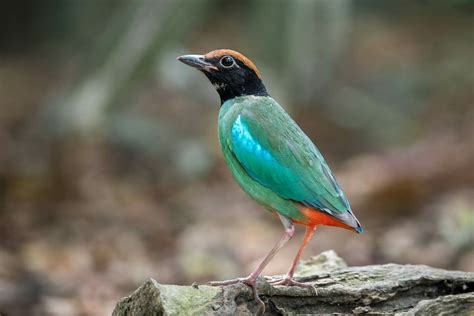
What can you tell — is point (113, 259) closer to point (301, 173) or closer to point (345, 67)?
point (301, 173)

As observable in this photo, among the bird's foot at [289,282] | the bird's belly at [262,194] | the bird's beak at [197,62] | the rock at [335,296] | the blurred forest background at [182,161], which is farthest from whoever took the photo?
the blurred forest background at [182,161]

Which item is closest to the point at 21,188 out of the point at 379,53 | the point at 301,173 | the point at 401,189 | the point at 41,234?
the point at 41,234

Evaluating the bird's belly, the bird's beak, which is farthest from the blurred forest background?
the bird's beak

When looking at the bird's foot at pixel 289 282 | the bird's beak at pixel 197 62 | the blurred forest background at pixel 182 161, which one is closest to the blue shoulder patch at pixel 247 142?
the bird's beak at pixel 197 62

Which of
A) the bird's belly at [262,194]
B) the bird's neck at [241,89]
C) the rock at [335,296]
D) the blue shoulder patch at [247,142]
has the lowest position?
the rock at [335,296]

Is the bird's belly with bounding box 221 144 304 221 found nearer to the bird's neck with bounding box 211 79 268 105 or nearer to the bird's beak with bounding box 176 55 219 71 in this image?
the bird's neck with bounding box 211 79 268 105

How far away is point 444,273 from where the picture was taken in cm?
502

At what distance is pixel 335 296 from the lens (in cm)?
472

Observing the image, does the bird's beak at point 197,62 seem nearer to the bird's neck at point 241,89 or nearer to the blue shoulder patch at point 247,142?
the bird's neck at point 241,89

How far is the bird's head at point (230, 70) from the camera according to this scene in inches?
206

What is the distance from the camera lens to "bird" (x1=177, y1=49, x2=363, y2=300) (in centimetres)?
478

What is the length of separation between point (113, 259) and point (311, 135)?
181 inches

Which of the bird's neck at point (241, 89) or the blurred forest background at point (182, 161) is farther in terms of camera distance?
the blurred forest background at point (182, 161)

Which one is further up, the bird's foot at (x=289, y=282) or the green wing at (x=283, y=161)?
the green wing at (x=283, y=161)
